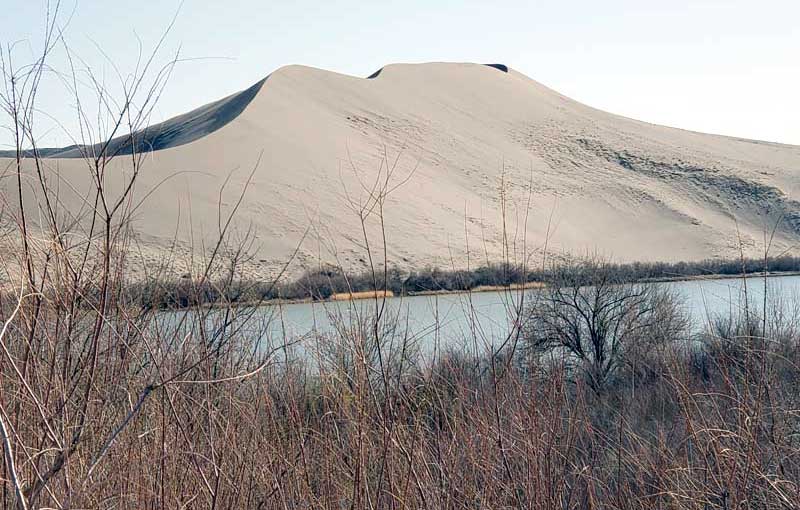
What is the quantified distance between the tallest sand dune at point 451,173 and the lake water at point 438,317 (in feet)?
47.4

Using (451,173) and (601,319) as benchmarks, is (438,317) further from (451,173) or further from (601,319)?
(451,173)

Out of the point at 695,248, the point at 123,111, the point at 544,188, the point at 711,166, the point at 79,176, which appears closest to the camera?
the point at 123,111

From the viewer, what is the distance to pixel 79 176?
43.6 meters

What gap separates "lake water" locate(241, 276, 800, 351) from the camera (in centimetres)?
358

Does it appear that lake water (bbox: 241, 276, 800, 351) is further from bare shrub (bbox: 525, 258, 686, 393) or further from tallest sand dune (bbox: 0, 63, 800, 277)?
tallest sand dune (bbox: 0, 63, 800, 277)

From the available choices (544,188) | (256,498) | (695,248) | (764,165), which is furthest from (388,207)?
(256,498)

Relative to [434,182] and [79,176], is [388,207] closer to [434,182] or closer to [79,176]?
[434,182]

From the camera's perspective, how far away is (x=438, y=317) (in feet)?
17.7

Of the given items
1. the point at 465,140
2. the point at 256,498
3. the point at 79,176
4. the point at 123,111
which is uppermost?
the point at 465,140

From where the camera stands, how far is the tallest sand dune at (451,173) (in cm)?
4266

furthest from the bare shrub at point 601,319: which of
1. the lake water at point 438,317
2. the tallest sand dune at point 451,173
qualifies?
the tallest sand dune at point 451,173

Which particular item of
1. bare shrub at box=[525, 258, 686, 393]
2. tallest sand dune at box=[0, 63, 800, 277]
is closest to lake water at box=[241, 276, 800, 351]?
bare shrub at box=[525, 258, 686, 393]

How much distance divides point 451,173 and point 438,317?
52281mm

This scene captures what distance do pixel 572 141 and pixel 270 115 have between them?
2459 cm
